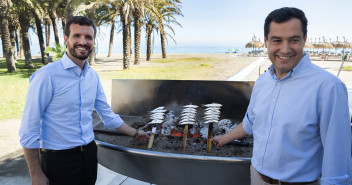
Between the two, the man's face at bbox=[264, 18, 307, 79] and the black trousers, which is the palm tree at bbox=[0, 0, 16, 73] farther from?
the man's face at bbox=[264, 18, 307, 79]

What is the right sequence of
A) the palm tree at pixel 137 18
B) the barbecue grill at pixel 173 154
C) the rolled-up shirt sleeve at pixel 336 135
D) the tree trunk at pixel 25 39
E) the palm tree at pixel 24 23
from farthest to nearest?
1. the tree trunk at pixel 25 39
2. the palm tree at pixel 24 23
3. the palm tree at pixel 137 18
4. the barbecue grill at pixel 173 154
5. the rolled-up shirt sleeve at pixel 336 135

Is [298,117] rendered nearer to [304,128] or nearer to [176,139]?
[304,128]

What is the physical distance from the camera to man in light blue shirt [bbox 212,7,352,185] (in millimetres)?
1318

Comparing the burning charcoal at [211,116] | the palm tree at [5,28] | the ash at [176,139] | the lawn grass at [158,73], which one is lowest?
the lawn grass at [158,73]

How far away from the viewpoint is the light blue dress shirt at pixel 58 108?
1.82m

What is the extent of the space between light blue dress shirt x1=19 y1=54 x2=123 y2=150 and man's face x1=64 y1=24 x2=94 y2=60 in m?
0.08

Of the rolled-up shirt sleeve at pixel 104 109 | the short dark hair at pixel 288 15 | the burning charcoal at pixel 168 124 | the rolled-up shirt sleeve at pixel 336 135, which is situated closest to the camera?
the rolled-up shirt sleeve at pixel 336 135

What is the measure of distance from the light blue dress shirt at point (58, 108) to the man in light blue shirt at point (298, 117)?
4.54ft

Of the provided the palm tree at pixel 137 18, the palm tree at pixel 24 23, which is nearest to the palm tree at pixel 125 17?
the palm tree at pixel 137 18

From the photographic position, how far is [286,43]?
1454mm

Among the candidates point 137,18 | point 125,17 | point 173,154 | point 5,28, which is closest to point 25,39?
point 5,28

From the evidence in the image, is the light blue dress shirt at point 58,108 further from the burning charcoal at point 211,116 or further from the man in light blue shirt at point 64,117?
the burning charcoal at point 211,116

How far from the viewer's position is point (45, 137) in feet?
6.48

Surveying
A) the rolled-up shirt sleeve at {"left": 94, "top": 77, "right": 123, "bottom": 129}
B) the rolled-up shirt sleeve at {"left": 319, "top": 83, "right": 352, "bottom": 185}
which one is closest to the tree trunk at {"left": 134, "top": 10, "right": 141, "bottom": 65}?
the rolled-up shirt sleeve at {"left": 94, "top": 77, "right": 123, "bottom": 129}
